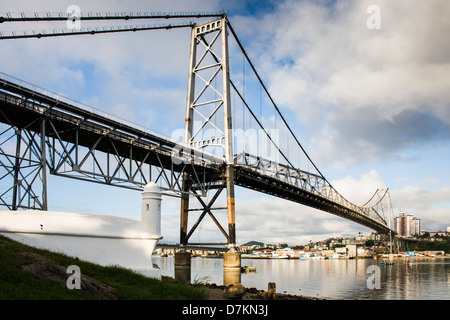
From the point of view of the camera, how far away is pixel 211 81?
4153cm

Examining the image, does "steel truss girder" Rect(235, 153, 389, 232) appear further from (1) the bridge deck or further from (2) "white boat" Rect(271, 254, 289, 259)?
(2) "white boat" Rect(271, 254, 289, 259)

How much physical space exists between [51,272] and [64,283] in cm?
73

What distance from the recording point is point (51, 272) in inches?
463

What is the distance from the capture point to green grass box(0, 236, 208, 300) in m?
9.97

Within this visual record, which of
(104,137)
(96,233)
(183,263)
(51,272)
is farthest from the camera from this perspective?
(183,263)

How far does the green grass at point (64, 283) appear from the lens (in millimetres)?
9967

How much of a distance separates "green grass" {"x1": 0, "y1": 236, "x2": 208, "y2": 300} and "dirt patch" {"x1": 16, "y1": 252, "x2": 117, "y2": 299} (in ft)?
0.45

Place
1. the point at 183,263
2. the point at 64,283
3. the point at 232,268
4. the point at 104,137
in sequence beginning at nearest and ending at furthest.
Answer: the point at 64,283
the point at 104,137
the point at 232,268
the point at 183,263

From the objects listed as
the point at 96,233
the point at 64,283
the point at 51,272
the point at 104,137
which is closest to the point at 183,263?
the point at 104,137

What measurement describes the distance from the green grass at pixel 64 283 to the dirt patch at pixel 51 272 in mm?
137

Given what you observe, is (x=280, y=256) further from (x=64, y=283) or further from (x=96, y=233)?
(x=64, y=283)
